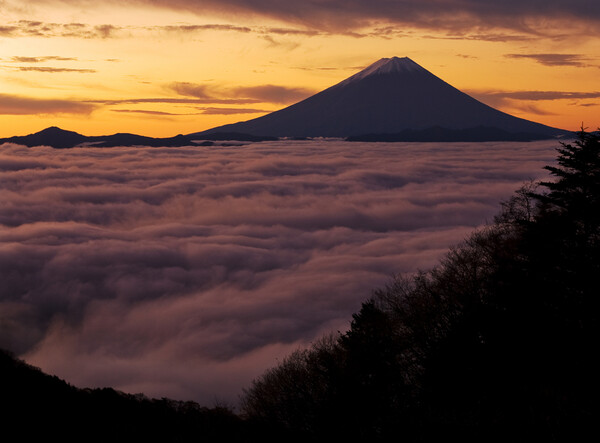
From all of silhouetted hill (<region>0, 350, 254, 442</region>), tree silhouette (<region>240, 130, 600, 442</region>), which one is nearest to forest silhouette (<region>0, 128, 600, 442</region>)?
tree silhouette (<region>240, 130, 600, 442</region>)

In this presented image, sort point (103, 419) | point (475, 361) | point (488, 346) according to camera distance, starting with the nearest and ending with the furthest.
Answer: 1. point (475, 361)
2. point (488, 346)
3. point (103, 419)

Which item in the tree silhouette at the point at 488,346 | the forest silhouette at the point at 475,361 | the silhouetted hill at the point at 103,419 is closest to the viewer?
the forest silhouette at the point at 475,361

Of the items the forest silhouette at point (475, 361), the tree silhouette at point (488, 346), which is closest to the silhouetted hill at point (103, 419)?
the forest silhouette at point (475, 361)

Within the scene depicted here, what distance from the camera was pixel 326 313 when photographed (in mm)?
156750

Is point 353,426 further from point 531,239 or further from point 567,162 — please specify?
point 567,162

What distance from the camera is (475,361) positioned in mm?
26125

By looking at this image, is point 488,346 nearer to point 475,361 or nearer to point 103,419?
point 475,361

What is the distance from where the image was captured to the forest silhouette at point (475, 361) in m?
21.0

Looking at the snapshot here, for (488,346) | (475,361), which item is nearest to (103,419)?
(475,361)

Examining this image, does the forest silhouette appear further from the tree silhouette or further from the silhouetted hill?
the silhouetted hill

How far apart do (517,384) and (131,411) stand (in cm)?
2382

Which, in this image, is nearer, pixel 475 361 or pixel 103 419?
pixel 475 361

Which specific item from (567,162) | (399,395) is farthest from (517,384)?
(567,162)

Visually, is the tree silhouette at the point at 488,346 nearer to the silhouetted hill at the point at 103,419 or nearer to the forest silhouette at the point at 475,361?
the forest silhouette at the point at 475,361
